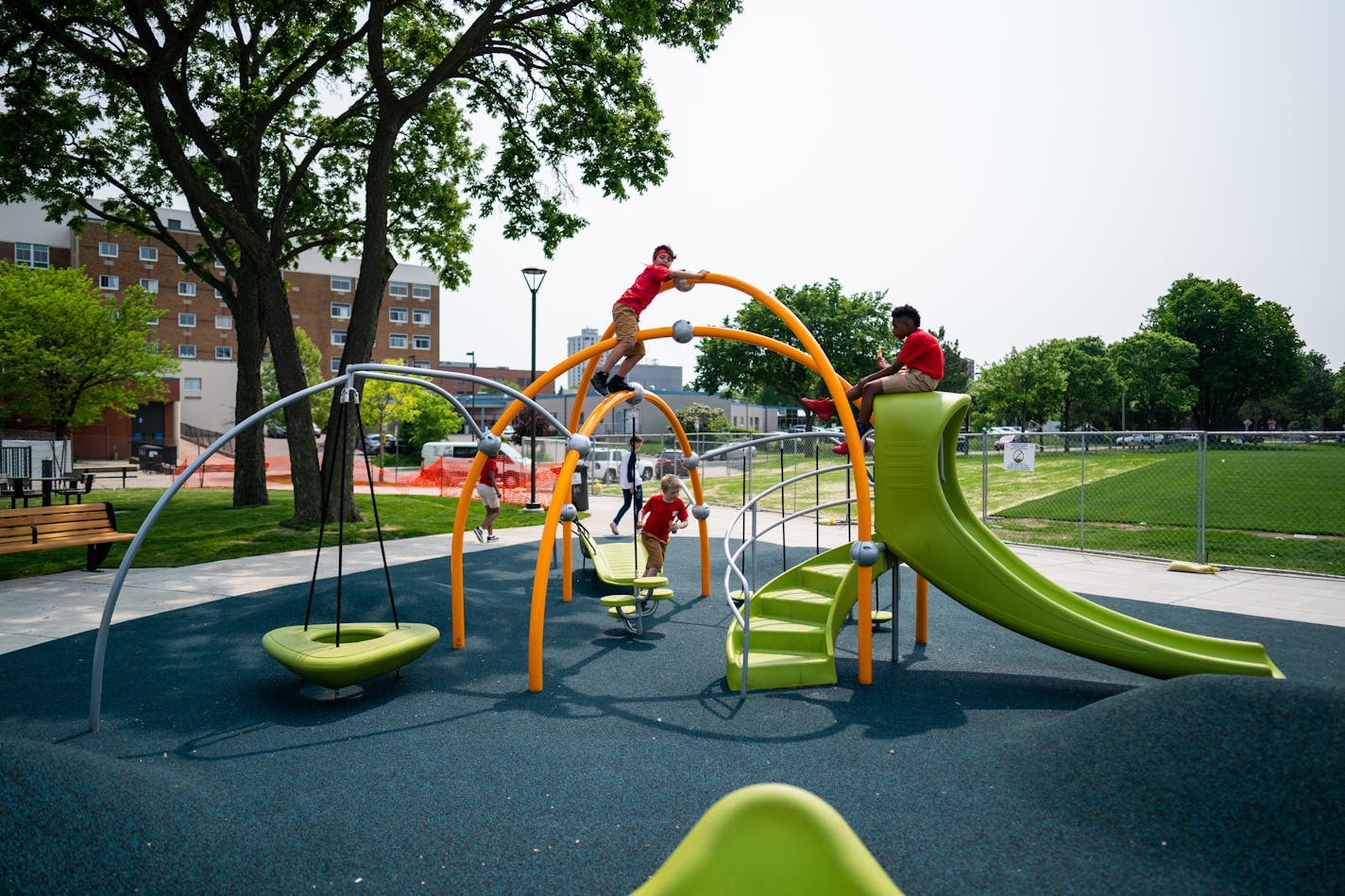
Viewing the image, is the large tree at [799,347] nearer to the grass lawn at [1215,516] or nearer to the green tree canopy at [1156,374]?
the grass lawn at [1215,516]

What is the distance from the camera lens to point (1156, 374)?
2431 inches

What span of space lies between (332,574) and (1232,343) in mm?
77483

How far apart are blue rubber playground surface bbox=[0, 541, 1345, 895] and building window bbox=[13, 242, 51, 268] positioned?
183 feet

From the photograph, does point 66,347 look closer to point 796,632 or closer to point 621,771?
point 796,632

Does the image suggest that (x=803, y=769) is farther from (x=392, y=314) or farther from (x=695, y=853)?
(x=392, y=314)

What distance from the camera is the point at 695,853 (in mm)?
2199

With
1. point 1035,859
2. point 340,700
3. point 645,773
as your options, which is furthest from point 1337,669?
point 340,700

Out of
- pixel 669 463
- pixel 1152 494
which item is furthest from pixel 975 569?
pixel 1152 494

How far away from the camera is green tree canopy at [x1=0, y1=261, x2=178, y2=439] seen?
96.6ft

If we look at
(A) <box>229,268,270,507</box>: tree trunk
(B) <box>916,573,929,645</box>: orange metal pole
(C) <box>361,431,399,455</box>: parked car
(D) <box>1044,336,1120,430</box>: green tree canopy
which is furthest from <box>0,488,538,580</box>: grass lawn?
(D) <box>1044,336,1120,430</box>: green tree canopy

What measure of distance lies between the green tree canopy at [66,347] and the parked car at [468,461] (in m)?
12.3

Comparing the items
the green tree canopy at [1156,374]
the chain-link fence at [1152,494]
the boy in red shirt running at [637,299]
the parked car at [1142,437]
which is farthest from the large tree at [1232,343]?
the boy in red shirt running at [637,299]

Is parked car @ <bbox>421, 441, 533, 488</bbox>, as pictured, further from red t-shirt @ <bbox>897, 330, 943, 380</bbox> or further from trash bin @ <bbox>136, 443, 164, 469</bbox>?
trash bin @ <bbox>136, 443, 164, 469</bbox>

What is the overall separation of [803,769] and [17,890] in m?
3.93
